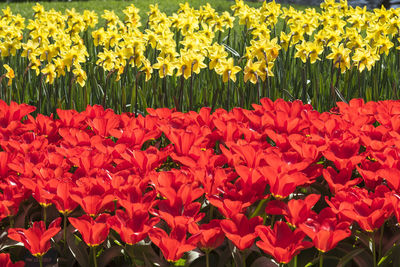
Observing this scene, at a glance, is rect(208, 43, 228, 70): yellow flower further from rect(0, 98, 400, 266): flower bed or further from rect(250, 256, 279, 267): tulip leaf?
rect(250, 256, 279, 267): tulip leaf

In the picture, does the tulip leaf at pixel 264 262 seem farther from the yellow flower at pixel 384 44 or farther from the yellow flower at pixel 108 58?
the yellow flower at pixel 384 44

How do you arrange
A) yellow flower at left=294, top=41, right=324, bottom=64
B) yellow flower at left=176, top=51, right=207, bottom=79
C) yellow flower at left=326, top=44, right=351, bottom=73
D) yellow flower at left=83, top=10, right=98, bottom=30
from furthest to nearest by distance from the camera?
yellow flower at left=83, top=10, right=98, bottom=30
yellow flower at left=294, top=41, right=324, bottom=64
yellow flower at left=326, top=44, right=351, bottom=73
yellow flower at left=176, top=51, right=207, bottom=79

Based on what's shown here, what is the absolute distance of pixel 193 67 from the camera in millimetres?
2873

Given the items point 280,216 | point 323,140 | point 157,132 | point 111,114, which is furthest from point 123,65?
point 280,216

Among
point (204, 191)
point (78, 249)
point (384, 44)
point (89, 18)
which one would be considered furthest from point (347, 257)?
point (89, 18)

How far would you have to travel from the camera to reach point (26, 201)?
5.76 ft

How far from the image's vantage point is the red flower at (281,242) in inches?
52.9

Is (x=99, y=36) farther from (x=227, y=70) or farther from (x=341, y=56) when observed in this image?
(x=341, y=56)

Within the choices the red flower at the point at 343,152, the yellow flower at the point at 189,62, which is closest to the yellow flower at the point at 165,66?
the yellow flower at the point at 189,62

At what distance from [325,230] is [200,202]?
0.46 metres

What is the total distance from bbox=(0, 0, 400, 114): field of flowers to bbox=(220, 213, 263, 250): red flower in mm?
1420

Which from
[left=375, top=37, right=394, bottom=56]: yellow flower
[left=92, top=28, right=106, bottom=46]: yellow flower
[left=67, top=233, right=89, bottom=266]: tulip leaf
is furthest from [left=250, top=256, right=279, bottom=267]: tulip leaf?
[left=92, top=28, right=106, bottom=46]: yellow flower

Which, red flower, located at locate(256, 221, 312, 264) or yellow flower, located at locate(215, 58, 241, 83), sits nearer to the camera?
red flower, located at locate(256, 221, 312, 264)

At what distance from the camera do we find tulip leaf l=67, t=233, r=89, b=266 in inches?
59.7
